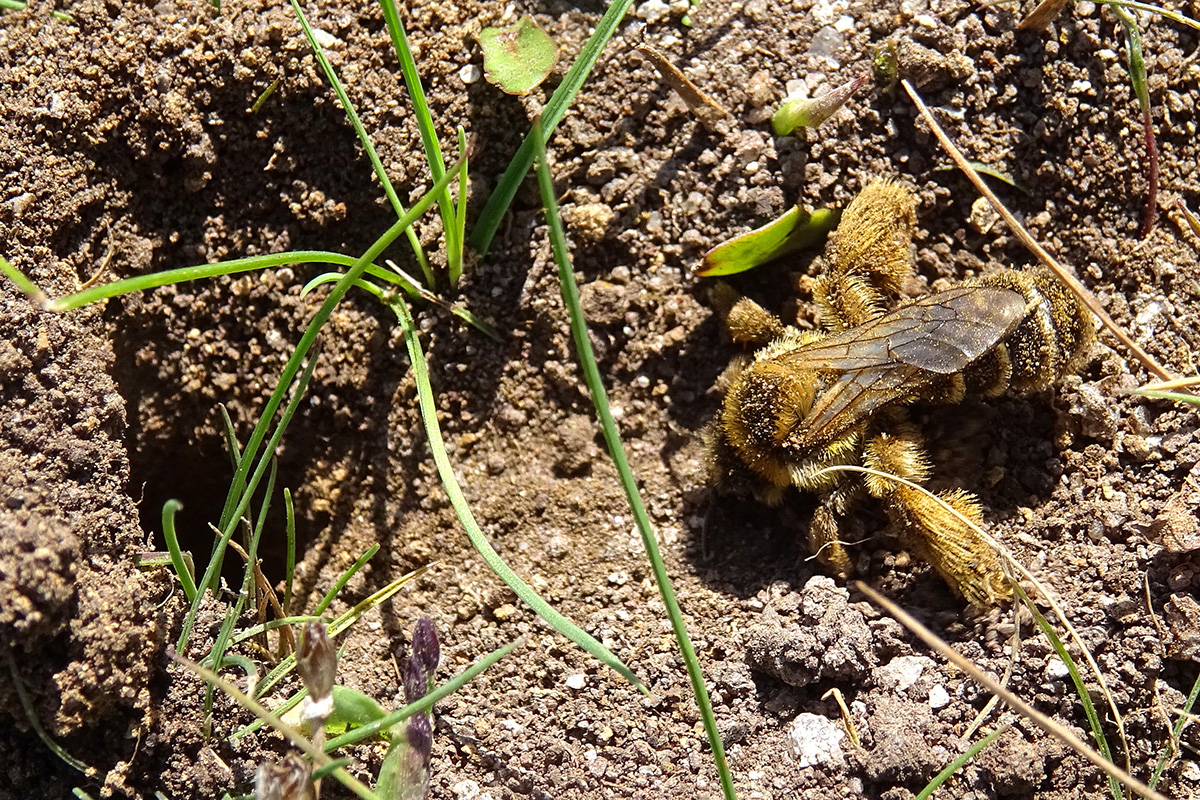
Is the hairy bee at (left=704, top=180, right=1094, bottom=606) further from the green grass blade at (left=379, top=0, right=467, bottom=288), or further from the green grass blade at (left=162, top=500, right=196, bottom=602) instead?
the green grass blade at (left=162, top=500, right=196, bottom=602)

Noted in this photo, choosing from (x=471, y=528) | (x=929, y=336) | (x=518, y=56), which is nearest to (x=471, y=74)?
(x=518, y=56)

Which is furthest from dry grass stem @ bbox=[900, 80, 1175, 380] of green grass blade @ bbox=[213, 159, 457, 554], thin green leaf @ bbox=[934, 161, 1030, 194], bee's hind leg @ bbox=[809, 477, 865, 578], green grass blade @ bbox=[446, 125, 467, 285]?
green grass blade @ bbox=[213, 159, 457, 554]

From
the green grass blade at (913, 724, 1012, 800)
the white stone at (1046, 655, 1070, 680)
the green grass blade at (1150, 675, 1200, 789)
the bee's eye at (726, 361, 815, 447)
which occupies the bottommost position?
the green grass blade at (1150, 675, 1200, 789)

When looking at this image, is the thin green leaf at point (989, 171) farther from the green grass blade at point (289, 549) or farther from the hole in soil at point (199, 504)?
the hole in soil at point (199, 504)

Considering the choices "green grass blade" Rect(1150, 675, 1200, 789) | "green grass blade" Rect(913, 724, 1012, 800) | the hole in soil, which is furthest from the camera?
the hole in soil

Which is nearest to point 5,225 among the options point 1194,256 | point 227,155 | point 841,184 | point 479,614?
point 227,155

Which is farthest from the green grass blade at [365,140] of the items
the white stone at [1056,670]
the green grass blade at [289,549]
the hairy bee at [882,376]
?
the white stone at [1056,670]
